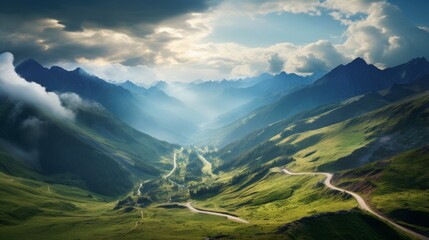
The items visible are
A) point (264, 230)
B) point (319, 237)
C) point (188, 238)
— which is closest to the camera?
point (319, 237)

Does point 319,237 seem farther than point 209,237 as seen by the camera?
No

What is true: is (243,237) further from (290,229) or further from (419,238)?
(419,238)

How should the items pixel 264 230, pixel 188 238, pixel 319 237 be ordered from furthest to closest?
1. pixel 188 238
2. pixel 264 230
3. pixel 319 237

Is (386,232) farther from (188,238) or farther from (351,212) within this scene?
(188,238)

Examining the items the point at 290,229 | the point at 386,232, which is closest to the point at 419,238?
the point at 386,232

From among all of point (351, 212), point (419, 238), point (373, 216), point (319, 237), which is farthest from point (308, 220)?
point (419, 238)

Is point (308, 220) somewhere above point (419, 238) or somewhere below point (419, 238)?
above

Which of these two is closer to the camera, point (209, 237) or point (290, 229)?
point (290, 229)

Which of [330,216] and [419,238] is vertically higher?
[330,216]
